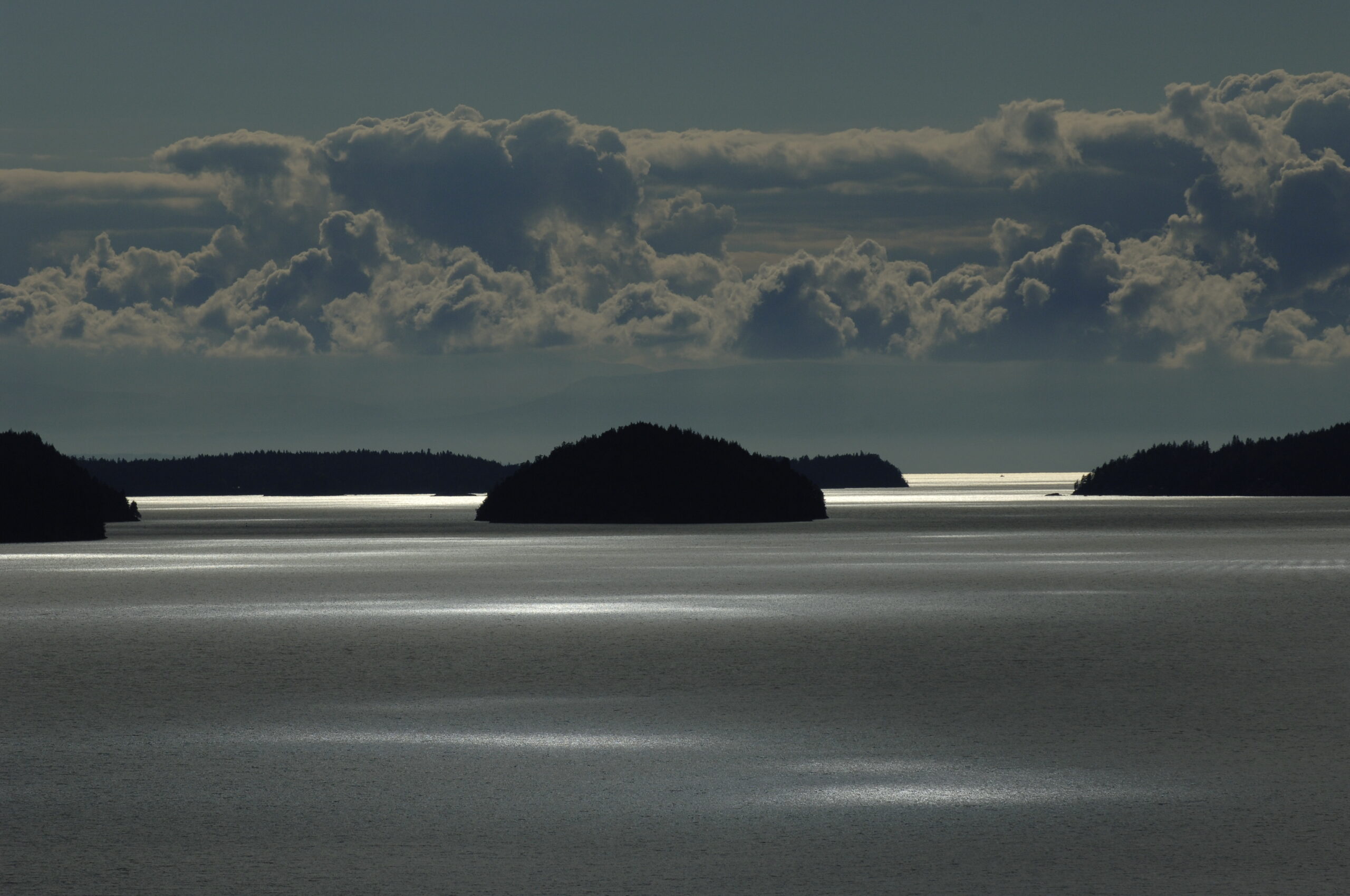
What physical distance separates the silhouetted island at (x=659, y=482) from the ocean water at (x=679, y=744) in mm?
106793

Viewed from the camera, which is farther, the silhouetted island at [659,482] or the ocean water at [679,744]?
the silhouetted island at [659,482]

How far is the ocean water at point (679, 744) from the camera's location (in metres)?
11.6

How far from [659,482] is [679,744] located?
437ft

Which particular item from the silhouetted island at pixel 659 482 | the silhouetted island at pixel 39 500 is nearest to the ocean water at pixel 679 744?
the silhouetted island at pixel 39 500

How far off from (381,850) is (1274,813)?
6.59m

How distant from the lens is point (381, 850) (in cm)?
1208

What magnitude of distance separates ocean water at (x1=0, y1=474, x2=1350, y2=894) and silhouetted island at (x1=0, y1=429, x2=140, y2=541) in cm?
6802

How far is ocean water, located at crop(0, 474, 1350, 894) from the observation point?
38.2 feet

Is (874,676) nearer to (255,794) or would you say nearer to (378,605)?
(255,794)

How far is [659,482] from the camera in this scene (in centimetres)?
15012

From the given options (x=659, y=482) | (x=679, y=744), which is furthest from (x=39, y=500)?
(x=679, y=744)

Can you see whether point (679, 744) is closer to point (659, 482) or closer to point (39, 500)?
point (39, 500)

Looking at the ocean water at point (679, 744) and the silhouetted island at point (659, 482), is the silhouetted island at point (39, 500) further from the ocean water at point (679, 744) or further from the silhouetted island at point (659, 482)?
the ocean water at point (679, 744)

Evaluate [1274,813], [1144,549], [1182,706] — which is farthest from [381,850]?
[1144,549]
